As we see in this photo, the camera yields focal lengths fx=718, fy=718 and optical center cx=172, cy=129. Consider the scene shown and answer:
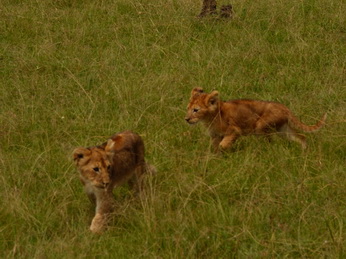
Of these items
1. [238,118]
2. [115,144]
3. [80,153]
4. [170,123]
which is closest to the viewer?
[80,153]

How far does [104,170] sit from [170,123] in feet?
7.94

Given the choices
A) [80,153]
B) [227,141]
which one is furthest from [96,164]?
[227,141]

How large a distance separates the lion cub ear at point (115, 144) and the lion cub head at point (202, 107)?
4.99 feet

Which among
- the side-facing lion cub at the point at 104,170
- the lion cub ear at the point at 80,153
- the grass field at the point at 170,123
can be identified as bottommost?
the grass field at the point at 170,123

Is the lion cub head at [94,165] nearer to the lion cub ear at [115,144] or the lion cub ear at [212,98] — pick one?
the lion cub ear at [115,144]

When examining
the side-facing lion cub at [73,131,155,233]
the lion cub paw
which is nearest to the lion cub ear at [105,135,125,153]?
the side-facing lion cub at [73,131,155,233]

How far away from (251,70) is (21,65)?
3360 mm

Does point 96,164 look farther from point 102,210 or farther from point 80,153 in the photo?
point 102,210

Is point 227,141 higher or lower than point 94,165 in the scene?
lower

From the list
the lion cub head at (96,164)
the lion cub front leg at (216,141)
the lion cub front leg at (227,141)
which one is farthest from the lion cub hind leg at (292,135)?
the lion cub head at (96,164)

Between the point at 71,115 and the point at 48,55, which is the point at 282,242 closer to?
the point at 71,115

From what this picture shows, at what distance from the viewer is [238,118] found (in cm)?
846

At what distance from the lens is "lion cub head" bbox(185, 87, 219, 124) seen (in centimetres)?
847

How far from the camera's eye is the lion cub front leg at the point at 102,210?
645 cm
